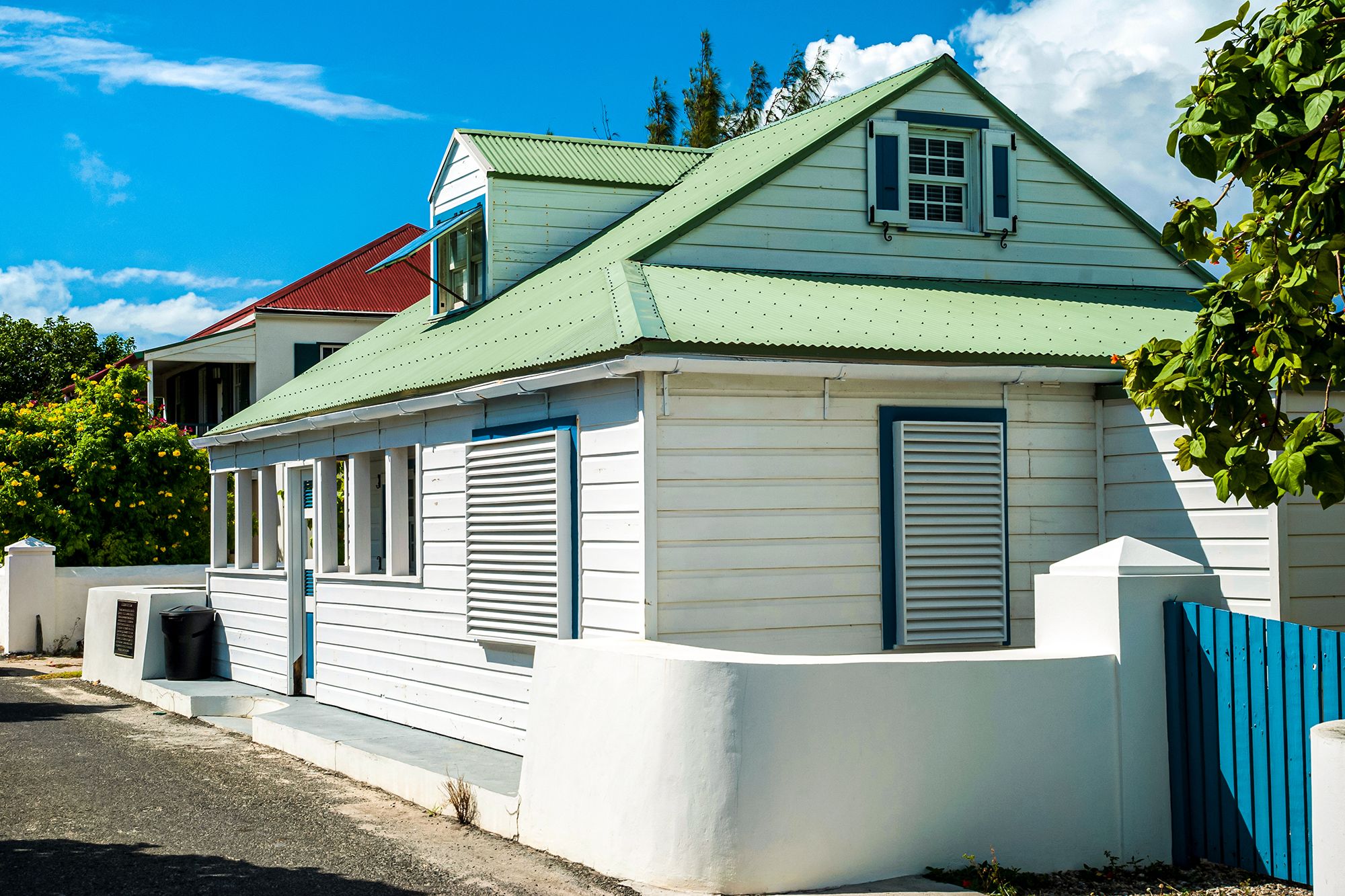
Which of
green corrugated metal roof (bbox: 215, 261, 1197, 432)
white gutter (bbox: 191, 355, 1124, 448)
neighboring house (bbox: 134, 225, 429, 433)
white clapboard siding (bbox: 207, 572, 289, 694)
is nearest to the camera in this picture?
white gutter (bbox: 191, 355, 1124, 448)

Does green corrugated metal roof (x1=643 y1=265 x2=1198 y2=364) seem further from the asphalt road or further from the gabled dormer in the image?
the asphalt road

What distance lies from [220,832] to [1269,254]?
293 inches

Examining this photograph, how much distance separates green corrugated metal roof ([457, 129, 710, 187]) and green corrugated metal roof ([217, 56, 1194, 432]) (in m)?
0.42

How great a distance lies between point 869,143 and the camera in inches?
498

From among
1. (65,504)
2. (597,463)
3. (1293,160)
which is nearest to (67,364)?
(65,504)

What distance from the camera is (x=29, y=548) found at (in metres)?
23.0

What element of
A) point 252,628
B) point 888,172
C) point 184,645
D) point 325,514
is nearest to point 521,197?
point 325,514

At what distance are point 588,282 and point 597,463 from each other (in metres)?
2.40

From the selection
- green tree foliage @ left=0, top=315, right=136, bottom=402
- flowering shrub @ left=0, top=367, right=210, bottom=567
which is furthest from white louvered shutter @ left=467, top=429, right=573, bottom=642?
green tree foliage @ left=0, top=315, right=136, bottom=402

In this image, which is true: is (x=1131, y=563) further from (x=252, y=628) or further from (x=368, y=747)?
(x=252, y=628)

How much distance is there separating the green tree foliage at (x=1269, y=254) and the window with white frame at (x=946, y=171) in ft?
17.9

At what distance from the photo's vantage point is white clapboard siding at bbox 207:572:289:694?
1585cm

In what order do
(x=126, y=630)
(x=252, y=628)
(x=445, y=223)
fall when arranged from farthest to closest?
(x=126, y=630), (x=252, y=628), (x=445, y=223)

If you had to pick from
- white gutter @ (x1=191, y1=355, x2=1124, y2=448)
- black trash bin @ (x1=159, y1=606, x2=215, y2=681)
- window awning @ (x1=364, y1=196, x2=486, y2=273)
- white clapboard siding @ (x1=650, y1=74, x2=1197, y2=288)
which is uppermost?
window awning @ (x1=364, y1=196, x2=486, y2=273)
